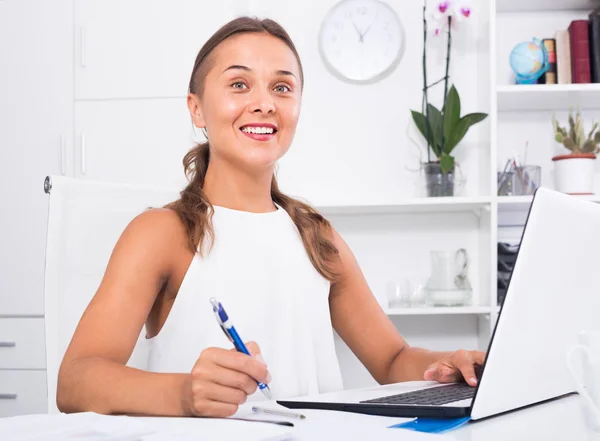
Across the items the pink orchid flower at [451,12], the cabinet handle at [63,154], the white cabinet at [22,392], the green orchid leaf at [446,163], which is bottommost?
the white cabinet at [22,392]

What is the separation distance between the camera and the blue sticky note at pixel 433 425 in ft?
2.51

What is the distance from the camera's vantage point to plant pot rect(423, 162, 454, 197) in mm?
2730

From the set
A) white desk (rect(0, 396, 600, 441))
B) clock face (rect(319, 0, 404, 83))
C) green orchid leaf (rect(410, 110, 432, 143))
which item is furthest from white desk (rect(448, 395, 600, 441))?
clock face (rect(319, 0, 404, 83))

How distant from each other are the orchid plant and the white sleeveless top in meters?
1.40

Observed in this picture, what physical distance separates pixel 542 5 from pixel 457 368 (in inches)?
84.6

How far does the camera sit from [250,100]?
4.59ft

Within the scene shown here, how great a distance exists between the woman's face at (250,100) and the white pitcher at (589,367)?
70 cm

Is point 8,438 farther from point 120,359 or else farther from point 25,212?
point 25,212

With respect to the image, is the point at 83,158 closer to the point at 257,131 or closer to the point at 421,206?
the point at 421,206

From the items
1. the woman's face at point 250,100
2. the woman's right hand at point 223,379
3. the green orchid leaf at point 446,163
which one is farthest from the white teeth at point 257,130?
the green orchid leaf at point 446,163

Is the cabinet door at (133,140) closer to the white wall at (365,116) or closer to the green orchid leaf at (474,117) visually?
the white wall at (365,116)

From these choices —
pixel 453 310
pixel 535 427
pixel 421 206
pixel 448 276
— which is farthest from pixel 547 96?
pixel 535 427

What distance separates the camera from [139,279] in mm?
1209

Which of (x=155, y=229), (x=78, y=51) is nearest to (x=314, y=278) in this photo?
(x=155, y=229)
